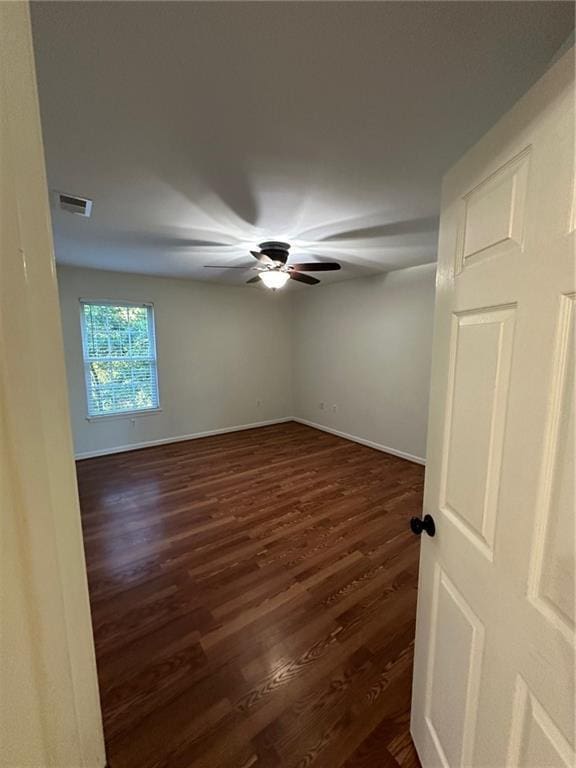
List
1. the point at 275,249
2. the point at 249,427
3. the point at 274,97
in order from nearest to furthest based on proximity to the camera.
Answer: the point at 274,97 < the point at 275,249 < the point at 249,427

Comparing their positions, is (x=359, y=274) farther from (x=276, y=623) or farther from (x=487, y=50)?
(x=276, y=623)

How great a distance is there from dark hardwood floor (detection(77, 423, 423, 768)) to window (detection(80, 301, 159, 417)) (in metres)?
1.22

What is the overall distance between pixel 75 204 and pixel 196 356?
2827mm

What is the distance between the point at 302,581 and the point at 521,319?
1.95 m

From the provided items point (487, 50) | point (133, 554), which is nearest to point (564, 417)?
point (487, 50)

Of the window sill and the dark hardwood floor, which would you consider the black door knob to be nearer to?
the dark hardwood floor

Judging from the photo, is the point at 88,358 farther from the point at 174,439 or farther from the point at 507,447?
the point at 507,447

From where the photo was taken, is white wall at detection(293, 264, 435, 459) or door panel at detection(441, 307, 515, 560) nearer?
door panel at detection(441, 307, 515, 560)

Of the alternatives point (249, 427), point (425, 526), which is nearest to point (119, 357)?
point (249, 427)

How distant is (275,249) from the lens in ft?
8.89

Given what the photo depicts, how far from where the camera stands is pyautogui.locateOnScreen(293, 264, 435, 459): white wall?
3773 millimetres

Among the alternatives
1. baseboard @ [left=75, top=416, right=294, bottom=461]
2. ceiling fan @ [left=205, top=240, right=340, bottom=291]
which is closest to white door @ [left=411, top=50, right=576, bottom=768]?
ceiling fan @ [left=205, top=240, right=340, bottom=291]

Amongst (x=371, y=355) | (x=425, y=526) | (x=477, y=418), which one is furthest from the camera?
(x=371, y=355)

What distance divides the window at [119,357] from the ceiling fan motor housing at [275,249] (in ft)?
7.57
